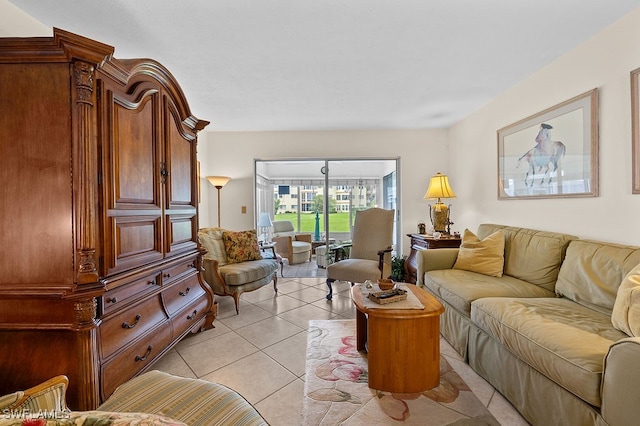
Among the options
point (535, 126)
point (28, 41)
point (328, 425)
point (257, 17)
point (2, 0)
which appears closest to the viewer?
point (28, 41)

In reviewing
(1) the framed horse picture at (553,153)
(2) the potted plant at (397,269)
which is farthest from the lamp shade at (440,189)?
(2) the potted plant at (397,269)

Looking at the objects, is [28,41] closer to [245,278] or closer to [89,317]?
[89,317]

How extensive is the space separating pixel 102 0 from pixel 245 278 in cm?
253

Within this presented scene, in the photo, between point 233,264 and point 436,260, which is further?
point 233,264

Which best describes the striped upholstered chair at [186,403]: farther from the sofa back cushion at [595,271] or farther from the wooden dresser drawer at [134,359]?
the sofa back cushion at [595,271]

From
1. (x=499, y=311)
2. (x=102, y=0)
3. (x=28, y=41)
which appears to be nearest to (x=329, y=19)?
(x=102, y=0)

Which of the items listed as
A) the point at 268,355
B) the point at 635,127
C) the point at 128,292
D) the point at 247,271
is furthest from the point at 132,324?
the point at 635,127

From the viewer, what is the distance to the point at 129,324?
67.3 inches

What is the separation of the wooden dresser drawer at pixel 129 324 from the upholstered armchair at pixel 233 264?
102 centimetres

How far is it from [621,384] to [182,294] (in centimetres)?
262

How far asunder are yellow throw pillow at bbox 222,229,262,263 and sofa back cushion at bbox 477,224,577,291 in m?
2.79

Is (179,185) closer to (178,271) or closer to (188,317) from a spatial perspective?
(178,271)

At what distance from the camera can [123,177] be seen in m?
1.68

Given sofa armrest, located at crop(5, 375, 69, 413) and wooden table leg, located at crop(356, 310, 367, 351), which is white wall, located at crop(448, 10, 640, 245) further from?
sofa armrest, located at crop(5, 375, 69, 413)
